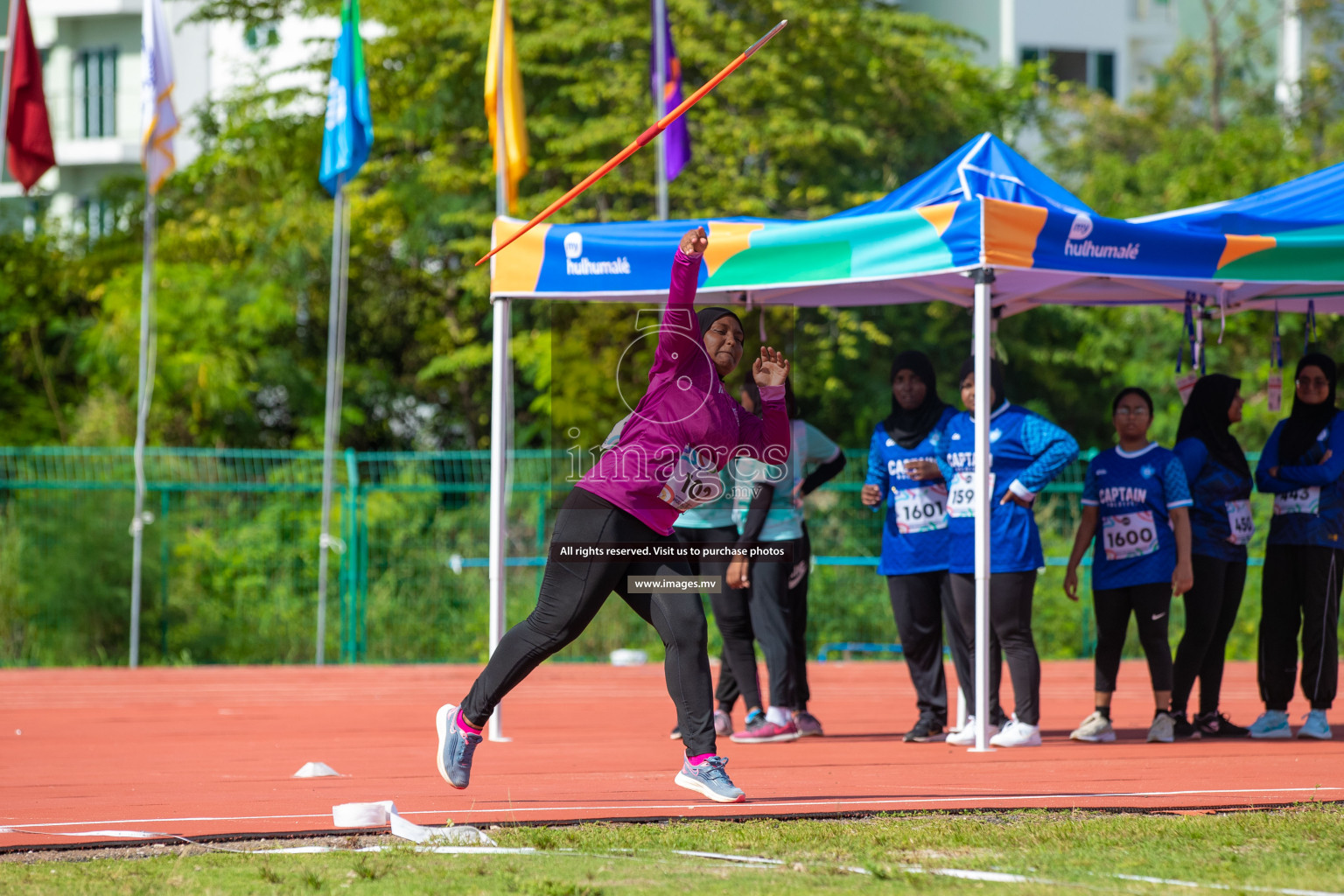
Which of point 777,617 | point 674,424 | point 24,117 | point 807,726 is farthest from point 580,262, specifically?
point 24,117

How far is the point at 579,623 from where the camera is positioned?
5484 mm

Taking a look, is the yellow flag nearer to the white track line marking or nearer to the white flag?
the white flag

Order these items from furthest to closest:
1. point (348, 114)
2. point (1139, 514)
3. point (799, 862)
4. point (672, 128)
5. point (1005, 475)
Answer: point (672, 128), point (348, 114), point (1139, 514), point (1005, 475), point (799, 862)

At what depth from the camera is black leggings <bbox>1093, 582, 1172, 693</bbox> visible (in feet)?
25.5

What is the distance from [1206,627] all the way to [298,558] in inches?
401

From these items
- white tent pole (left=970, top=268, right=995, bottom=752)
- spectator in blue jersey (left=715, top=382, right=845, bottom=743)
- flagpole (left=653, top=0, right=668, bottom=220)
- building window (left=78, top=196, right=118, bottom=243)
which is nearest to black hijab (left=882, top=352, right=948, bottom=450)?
spectator in blue jersey (left=715, top=382, right=845, bottom=743)

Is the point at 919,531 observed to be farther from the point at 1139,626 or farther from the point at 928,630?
the point at 1139,626

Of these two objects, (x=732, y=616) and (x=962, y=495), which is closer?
(x=962, y=495)

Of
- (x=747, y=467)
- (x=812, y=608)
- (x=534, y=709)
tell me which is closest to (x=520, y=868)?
(x=747, y=467)

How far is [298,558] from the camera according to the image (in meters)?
15.8

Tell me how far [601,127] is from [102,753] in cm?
1303

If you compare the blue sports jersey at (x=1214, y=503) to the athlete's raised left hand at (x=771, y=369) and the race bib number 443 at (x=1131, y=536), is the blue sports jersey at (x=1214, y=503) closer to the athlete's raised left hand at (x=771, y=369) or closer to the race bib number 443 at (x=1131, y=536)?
the race bib number 443 at (x=1131, y=536)

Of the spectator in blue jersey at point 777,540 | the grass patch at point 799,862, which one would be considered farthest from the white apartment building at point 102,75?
the grass patch at point 799,862

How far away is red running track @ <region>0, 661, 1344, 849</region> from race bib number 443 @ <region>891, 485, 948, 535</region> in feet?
3.61
